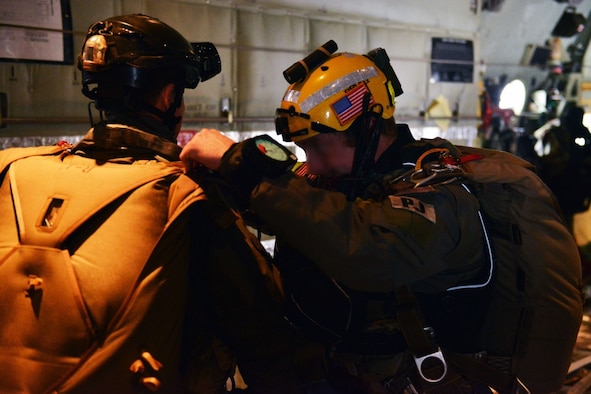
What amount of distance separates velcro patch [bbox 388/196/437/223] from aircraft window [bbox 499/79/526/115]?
6.96m

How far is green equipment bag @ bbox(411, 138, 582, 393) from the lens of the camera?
206 cm

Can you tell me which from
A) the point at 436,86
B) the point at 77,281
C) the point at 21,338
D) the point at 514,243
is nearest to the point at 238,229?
the point at 77,281

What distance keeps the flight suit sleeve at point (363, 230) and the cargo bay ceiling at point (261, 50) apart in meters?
2.41

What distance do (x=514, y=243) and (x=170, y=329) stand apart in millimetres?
1217

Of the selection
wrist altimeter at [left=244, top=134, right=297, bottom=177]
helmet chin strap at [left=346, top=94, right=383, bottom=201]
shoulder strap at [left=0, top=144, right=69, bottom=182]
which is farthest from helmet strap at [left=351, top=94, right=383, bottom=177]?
shoulder strap at [left=0, top=144, right=69, bottom=182]

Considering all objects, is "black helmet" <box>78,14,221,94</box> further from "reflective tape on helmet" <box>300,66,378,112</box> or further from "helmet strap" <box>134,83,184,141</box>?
"reflective tape on helmet" <box>300,66,378,112</box>

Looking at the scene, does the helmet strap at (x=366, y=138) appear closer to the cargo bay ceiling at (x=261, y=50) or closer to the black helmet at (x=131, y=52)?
the black helmet at (x=131, y=52)

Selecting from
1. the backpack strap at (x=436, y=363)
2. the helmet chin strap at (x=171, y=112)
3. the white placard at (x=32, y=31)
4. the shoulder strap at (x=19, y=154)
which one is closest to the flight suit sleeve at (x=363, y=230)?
the backpack strap at (x=436, y=363)

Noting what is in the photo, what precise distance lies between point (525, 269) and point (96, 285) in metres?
1.43

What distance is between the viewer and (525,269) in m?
2.07

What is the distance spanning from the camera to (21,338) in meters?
1.60

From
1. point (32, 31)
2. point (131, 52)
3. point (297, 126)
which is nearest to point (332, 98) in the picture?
point (297, 126)

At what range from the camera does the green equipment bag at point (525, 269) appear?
6.77 ft

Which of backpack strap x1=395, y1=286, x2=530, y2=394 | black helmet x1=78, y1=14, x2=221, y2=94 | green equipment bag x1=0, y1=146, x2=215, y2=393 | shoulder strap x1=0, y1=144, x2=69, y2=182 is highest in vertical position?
black helmet x1=78, y1=14, x2=221, y2=94
